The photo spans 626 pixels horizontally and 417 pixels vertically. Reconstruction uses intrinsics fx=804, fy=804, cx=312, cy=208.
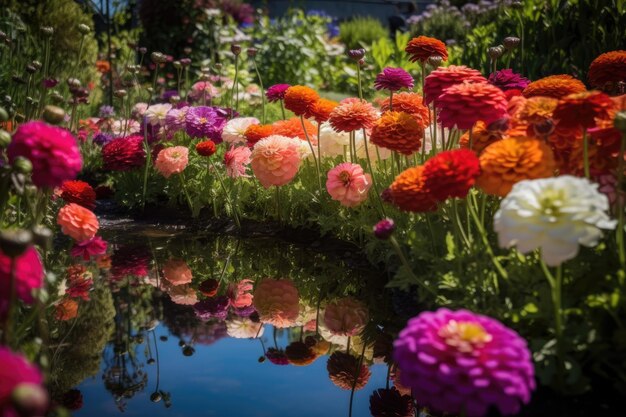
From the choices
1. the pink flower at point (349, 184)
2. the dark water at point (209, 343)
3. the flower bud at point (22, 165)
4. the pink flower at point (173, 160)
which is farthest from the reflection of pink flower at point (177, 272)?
the flower bud at point (22, 165)

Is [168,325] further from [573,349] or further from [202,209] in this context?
[202,209]

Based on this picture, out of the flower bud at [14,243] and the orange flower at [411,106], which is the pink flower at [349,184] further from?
the flower bud at [14,243]

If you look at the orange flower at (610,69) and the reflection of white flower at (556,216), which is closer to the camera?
the reflection of white flower at (556,216)

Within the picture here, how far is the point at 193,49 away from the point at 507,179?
7852 millimetres

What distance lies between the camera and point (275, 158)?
12.7 ft

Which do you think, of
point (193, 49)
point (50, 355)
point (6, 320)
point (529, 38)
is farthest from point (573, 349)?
point (193, 49)

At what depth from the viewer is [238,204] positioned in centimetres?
456

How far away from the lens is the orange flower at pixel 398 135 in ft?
9.86

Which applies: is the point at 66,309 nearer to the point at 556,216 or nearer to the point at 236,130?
the point at 236,130

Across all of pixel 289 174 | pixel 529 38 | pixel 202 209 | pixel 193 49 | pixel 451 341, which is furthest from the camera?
pixel 193 49

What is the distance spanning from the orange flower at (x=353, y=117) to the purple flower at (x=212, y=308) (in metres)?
0.87

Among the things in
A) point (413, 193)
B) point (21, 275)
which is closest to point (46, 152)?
point (21, 275)

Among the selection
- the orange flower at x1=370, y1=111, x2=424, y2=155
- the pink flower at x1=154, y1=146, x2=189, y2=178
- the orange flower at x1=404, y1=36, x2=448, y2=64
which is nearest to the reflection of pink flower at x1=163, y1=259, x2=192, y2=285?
the pink flower at x1=154, y1=146, x2=189, y2=178

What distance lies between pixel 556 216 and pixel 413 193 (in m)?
0.61
